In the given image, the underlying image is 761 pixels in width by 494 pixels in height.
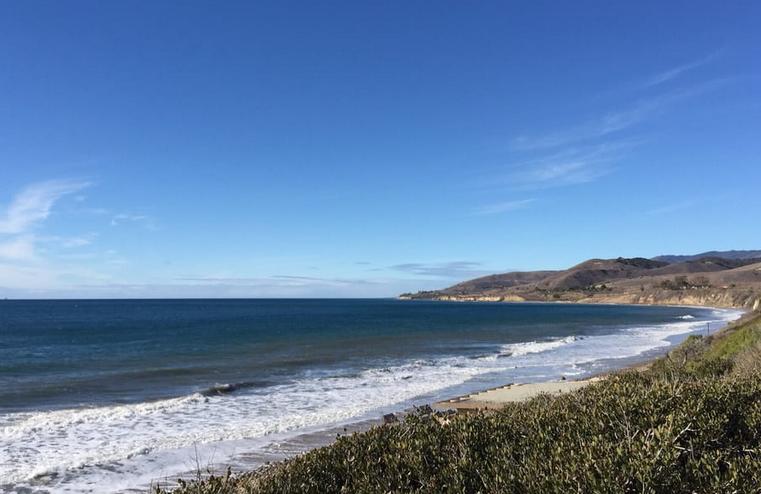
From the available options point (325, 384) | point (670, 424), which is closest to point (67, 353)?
point (325, 384)

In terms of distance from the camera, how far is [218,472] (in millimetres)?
10859

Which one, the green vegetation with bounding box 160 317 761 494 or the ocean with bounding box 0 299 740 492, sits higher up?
the green vegetation with bounding box 160 317 761 494

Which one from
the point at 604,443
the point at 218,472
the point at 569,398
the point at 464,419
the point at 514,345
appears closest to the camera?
the point at 604,443

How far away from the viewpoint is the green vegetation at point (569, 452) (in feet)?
11.7

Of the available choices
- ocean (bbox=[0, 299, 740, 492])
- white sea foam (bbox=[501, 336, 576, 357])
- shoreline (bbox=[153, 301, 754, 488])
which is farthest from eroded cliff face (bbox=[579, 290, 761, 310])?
shoreline (bbox=[153, 301, 754, 488])

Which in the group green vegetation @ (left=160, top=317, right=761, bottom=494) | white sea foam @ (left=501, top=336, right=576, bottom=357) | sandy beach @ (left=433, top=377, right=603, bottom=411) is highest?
green vegetation @ (left=160, top=317, right=761, bottom=494)

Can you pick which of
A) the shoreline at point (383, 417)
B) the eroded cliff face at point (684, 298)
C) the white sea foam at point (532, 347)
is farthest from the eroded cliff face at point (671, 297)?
the shoreline at point (383, 417)

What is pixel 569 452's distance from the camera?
411cm

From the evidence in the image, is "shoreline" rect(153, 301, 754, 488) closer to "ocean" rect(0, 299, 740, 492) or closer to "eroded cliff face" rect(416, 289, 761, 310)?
"ocean" rect(0, 299, 740, 492)

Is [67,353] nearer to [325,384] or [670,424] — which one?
[325,384]

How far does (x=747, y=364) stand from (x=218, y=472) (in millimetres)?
10161

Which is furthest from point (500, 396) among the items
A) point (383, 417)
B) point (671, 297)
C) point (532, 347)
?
point (671, 297)

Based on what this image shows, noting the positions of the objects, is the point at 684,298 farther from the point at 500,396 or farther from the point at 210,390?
the point at 210,390

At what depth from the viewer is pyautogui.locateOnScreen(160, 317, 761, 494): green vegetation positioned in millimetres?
3566
